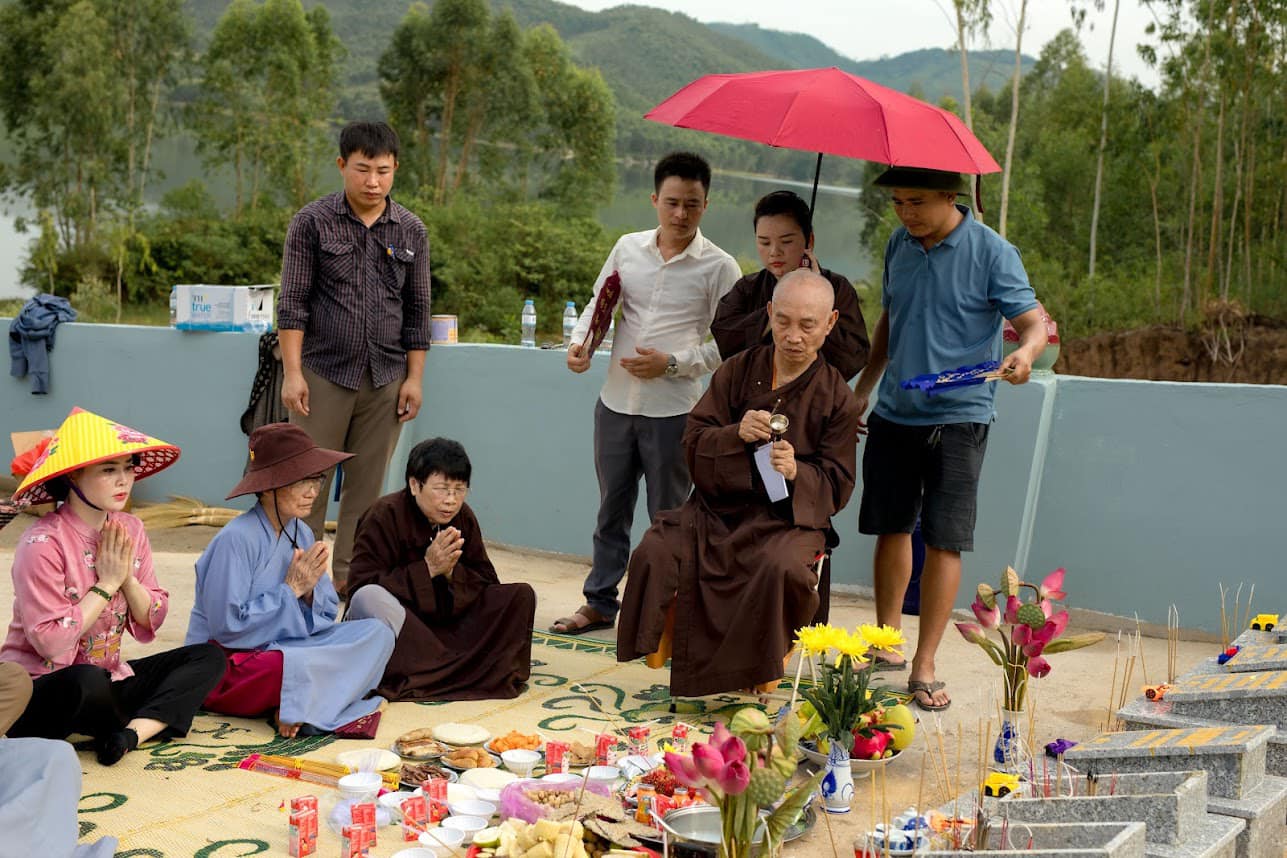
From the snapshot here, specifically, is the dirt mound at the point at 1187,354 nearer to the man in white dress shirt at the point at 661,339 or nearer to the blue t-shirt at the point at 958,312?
the man in white dress shirt at the point at 661,339

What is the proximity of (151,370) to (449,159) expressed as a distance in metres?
24.9

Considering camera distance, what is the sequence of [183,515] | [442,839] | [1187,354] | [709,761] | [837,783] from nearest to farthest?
[709,761] → [442,839] → [837,783] → [183,515] → [1187,354]

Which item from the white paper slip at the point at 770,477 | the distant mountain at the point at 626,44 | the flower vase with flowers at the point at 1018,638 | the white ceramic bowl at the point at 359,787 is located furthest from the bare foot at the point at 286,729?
the distant mountain at the point at 626,44

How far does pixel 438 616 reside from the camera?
412cm

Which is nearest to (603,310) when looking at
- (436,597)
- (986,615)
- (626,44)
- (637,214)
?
(436,597)

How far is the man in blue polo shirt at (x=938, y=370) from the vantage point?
3.94m

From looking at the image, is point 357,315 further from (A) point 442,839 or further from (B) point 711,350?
(A) point 442,839

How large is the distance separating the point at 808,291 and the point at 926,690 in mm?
1246

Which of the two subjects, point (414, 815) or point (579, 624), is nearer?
point (414, 815)

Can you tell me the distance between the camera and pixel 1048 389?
511 centimetres

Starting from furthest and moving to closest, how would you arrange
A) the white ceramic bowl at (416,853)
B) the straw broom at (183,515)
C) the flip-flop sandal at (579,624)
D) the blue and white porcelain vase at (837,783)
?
the straw broom at (183,515) → the flip-flop sandal at (579,624) → the blue and white porcelain vase at (837,783) → the white ceramic bowl at (416,853)

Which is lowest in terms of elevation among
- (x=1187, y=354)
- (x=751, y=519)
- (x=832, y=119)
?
(x=751, y=519)

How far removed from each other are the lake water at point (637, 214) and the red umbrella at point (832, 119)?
18309mm

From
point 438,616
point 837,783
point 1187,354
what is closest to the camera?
point 837,783
